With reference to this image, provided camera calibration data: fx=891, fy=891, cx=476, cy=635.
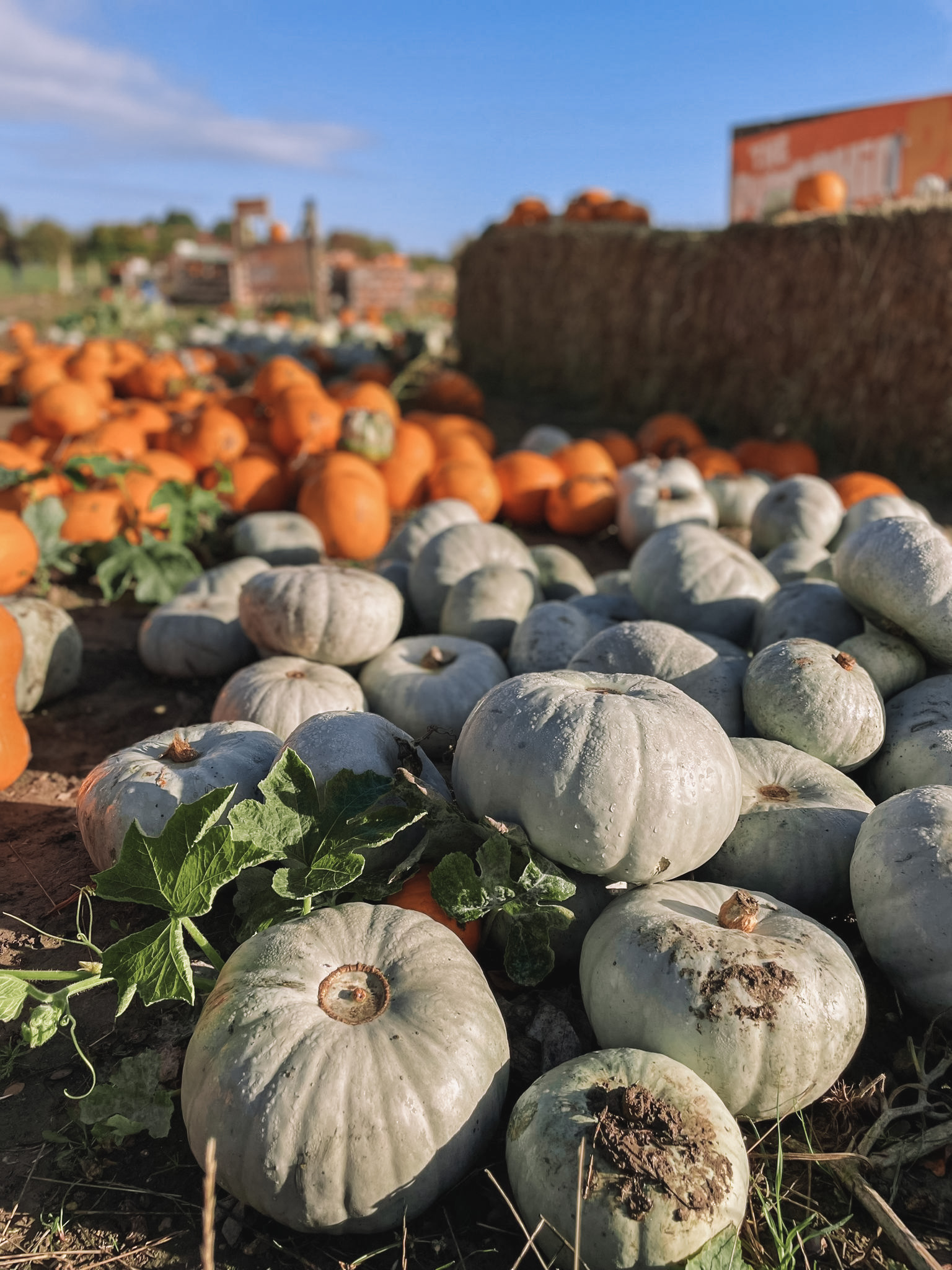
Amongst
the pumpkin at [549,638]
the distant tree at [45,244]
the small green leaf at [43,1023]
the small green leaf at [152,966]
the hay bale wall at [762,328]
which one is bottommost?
the small green leaf at [43,1023]

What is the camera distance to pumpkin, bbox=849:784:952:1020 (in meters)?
2.16

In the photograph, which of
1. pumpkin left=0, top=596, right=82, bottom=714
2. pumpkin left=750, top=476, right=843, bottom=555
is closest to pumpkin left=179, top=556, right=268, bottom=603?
pumpkin left=0, top=596, right=82, bottom=714

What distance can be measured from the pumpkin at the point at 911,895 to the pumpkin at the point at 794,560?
6.50 feet

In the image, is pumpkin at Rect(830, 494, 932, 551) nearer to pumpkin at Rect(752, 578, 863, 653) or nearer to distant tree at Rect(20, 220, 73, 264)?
pumpkin at Rect(752, 578, 863, 653)

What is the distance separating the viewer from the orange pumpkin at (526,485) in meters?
6.43

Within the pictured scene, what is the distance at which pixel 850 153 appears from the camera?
41.5ft

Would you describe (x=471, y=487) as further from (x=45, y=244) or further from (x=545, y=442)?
(x=45, y=244)

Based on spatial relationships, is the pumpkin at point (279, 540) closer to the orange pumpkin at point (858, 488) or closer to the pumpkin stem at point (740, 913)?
the orange pumpkin at point (858, 488)

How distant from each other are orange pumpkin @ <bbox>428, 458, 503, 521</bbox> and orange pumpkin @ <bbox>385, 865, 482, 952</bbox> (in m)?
3.86

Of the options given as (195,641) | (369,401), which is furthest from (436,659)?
(369,401)

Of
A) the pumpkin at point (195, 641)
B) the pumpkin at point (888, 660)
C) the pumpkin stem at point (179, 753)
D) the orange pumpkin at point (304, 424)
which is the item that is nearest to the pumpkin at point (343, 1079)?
the pumpkin stem at point (179, 753)

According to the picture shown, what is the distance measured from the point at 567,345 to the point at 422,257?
48724 mm

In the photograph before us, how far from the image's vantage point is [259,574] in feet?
12.4

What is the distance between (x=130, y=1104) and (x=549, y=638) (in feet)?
6.91
